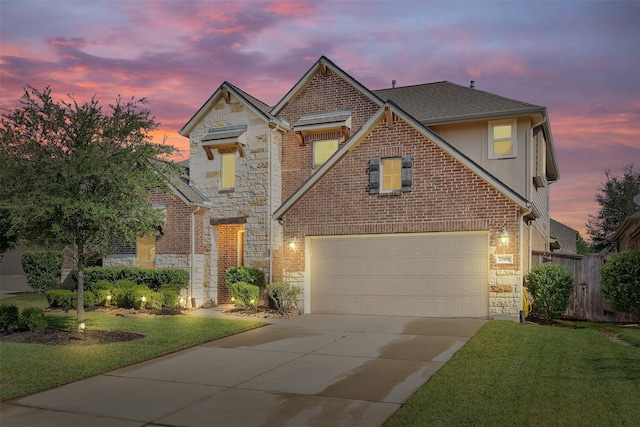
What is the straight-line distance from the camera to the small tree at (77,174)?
12484 millimetres

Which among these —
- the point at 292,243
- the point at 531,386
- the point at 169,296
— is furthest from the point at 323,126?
the point at 531,386

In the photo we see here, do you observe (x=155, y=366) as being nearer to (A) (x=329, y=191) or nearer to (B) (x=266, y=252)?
(A) (x=329, y=191)

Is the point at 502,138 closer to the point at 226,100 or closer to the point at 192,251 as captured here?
the point at 226,100

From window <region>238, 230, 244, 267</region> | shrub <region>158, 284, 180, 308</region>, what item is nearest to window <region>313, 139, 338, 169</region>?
window <region>238, 230, 244, 267</region>

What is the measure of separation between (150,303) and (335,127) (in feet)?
27.5

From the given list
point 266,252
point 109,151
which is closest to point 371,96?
point 266,252

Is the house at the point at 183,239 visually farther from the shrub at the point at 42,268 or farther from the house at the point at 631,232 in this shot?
the house at the point at 631,232

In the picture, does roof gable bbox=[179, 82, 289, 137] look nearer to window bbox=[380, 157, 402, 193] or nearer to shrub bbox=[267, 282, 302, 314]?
window bbox=[380, 157, 402, 193]

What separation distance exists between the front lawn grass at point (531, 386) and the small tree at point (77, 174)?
7.99m

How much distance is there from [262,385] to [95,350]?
4.69 metres

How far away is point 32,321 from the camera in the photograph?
13.9 meters

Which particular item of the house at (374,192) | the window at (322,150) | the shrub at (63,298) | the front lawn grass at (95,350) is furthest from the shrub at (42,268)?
the window at (322,150)

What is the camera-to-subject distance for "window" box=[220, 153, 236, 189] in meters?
20.9

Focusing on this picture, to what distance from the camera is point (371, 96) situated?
19.5m
